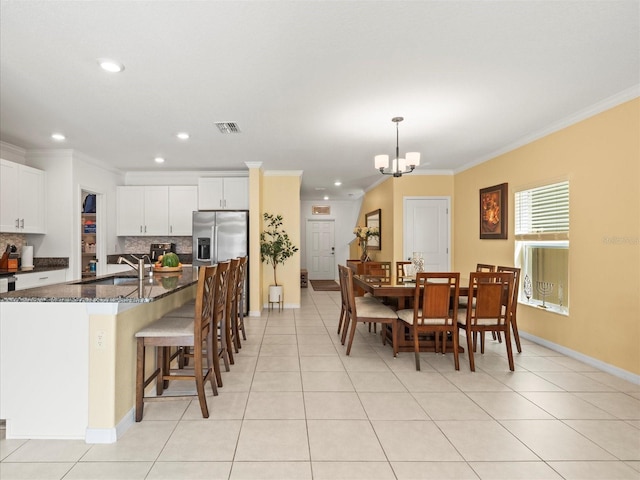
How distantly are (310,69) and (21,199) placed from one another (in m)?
4.22

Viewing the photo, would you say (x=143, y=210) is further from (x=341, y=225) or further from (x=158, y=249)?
(x=341, y=225)

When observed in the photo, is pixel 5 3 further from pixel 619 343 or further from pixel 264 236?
pixel 619 343

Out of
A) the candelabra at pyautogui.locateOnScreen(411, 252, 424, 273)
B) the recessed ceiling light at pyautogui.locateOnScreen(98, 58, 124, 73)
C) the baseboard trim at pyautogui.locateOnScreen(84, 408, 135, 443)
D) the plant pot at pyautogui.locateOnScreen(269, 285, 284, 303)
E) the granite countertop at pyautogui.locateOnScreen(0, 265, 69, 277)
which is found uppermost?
the recessed ceiling light at pyautogui.locateOnScreen(98, 58, 124, 73)

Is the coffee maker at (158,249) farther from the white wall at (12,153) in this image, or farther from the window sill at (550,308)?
the window sill at (550,308)

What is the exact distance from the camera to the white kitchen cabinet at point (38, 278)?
13.7 ft

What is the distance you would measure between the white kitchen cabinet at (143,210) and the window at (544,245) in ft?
18.0

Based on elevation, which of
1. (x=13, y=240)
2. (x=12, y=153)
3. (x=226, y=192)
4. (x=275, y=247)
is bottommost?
(x=275, y=247)

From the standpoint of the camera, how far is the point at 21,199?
15.2ft

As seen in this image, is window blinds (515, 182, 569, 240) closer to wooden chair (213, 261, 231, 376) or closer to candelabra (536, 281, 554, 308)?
candelabra (536, 281, 554, 308)

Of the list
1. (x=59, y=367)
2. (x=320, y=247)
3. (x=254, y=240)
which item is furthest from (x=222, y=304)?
(x=320, y=247)

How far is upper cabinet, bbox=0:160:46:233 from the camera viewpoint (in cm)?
436

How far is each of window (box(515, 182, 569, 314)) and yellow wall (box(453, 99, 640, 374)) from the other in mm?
120

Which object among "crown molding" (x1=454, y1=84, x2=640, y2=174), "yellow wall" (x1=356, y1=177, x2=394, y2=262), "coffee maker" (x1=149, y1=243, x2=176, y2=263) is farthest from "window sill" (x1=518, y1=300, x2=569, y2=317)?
"coffee maker" (x1=149, y1=243, x2=176, y2=263)

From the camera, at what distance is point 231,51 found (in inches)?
96.0
